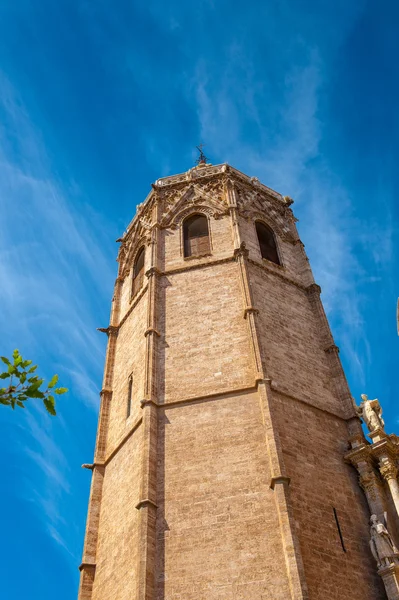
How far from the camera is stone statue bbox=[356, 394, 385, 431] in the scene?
16.5 meters

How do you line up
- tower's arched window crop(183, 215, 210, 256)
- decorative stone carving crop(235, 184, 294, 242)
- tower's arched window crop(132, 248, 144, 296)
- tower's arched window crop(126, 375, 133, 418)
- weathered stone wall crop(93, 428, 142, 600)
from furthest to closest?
decorative stone carving crop(235, 184, 294, 242)
tower's arched window crop(132, 248, 144, 296)
tower's arched window crop(183, 215, 210, 256)
tower's arched window crop(126, 375, 133, 418)
weathered stone wall crop(93, 428, 142, 600)

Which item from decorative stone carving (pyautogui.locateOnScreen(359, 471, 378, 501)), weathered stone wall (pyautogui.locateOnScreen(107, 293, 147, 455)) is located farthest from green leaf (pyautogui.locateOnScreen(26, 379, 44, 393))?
decorative stone carving (pyautogui.locateOnScreen(359, 471, 378, 501))

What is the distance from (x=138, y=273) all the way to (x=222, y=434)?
9675 millimetres

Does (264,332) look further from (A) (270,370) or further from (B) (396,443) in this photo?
(B) (396,443)

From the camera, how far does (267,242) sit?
23344 millimetres

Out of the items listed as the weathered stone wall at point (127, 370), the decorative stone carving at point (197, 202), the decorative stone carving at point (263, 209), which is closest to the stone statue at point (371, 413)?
the weathered stone wall at point (127, 370)

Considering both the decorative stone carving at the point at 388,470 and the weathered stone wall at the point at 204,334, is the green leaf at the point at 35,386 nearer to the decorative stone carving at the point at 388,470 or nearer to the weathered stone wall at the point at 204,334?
the weathered stone wall at the point at 204,334

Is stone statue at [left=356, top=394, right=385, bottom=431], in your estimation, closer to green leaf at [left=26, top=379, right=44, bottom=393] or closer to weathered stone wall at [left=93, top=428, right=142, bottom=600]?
weathered stone wall at [left=93, top=428, right=142, bottom=600]

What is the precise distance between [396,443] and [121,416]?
7812 mm

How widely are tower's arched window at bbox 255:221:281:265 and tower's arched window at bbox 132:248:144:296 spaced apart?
4524 mm

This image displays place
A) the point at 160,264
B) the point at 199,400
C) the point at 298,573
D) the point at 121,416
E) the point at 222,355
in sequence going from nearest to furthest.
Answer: the point at 298,573 < the point at 199,400 < the point at 222,355 < the point at 121,416 < the point at 160,264

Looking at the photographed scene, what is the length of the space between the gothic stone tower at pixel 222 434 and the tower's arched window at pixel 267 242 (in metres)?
0.13

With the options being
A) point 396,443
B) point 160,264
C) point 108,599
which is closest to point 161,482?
point 108,599

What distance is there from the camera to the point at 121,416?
17.9 m
